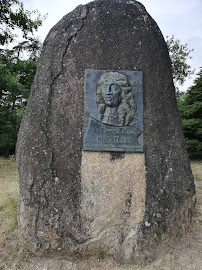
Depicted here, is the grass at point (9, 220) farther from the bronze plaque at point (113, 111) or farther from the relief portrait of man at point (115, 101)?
the relief portrait of man at point (115, 101)

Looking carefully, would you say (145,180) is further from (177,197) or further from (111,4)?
(111,4)

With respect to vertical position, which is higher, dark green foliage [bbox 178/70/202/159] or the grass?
dark green foliage [bbox 178/70/202/159]

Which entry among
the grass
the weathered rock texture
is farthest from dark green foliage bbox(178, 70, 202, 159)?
the weathered rock texture

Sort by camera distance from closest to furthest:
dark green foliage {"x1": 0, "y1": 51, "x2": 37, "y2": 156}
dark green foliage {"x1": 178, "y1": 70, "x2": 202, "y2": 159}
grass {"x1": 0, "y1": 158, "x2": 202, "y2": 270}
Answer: grass {"x1": 0, "y1": 158, "x2": 202, "y2": 270}, dark green foliage {"x1": 0, "y1": 51, "x2": 37, "y2": 156}, dark green foliage {"x1": 178, "y1": 70, "x2": 202, "y2": 159}

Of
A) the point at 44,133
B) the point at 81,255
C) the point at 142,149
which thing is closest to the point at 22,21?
the point at 44,133

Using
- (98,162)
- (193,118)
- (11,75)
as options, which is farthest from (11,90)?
(193,118)

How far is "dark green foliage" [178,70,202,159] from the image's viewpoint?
332 inches

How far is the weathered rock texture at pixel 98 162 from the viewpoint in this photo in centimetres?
258

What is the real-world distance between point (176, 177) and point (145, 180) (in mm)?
391

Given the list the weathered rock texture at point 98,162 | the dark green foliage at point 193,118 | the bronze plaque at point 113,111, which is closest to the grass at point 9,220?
the weathered rock texture at point 98,162

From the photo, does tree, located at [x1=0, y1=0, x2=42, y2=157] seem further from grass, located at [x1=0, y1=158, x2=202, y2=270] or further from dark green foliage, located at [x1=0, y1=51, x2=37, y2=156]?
grass, located at [x1=0, y1=158, x2=202, y2=270]

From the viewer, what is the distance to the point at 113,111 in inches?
108

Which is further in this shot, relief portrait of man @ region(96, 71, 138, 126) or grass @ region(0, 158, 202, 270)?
relief portrait of man @ region(96, 71, 138, 126)

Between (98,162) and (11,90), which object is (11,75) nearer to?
(11,90)
